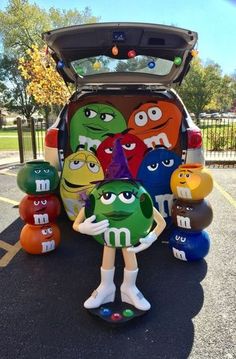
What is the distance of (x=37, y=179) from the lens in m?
3.68

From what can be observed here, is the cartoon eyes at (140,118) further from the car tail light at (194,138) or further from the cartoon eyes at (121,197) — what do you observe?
the cartoon eyes at (121,197)

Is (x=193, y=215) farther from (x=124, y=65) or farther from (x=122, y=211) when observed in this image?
(x=124, y=65)

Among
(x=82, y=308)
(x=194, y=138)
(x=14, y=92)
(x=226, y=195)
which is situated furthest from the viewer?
(x=14, y=92)

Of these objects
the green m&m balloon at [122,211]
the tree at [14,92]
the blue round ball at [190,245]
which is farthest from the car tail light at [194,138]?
the tree at [14,92]

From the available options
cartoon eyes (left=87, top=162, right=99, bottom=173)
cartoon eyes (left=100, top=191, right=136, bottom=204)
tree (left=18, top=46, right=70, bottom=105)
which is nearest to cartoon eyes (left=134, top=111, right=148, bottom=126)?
cartoon eyes (left=87, top=162, right=99, bottom=173)

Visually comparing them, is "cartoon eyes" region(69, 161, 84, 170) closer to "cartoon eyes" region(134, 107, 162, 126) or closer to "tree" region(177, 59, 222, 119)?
"cartoon eyes" region(134, 107, 162, 126)

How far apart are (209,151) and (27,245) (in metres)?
10.6

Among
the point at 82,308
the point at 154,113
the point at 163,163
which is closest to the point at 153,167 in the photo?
the point at 163,163

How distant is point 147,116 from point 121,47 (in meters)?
0.87

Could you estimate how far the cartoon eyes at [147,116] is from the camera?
4.26 metres

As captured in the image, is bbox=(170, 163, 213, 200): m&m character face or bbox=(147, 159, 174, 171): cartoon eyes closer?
bbox=(170, 163, 213, 200): m&m character face

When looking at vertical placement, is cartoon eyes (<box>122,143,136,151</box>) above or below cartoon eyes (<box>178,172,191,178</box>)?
above

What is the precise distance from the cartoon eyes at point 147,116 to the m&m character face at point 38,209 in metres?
1.33

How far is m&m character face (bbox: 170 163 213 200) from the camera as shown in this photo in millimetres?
3469
